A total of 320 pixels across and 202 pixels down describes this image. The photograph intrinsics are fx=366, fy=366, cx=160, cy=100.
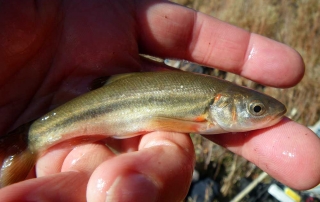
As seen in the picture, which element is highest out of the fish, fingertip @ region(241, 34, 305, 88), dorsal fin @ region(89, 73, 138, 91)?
fingertip @ region(241, 34, 305, 88)

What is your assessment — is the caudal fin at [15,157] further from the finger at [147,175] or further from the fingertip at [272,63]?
the fingertip at [272,63]

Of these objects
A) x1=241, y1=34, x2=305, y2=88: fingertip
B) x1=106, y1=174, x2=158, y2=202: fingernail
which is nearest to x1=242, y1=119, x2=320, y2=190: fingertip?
x1=241, y1=34, x2=305, y2=88: fingertip

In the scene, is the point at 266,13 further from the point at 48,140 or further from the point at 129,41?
the point at 48,140

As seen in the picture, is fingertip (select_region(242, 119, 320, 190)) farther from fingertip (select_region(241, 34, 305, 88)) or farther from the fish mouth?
fingertip (select_region(241, 34, 305, 88))

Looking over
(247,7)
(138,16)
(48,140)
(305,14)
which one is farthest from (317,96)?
(48,140)

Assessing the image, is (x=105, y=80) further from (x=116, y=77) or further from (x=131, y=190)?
(x=131, y=190)

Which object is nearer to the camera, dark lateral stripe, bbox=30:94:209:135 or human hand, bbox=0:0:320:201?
human hand, bbox=0:0:320:201
